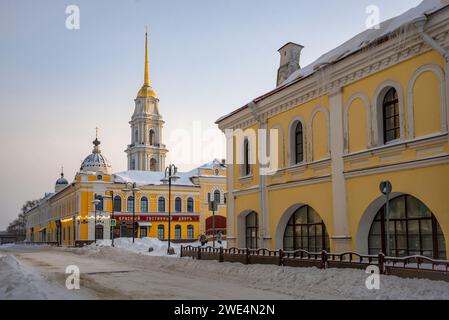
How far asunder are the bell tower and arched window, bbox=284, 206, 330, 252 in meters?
62.4

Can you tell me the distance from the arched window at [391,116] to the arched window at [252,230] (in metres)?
8.87

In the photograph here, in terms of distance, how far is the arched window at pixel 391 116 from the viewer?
49.2ft

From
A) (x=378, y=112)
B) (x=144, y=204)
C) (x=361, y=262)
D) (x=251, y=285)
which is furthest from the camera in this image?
(x=144, y=204)

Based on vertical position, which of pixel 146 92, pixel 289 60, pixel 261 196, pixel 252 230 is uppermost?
pixel 146 92

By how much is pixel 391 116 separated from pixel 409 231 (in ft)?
10.9

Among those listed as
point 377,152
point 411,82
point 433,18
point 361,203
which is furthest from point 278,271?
point 433,18

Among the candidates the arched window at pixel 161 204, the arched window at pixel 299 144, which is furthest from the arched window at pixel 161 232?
the arched window at pixel 299 144

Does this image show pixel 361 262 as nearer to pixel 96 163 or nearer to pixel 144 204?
pixel 144 204

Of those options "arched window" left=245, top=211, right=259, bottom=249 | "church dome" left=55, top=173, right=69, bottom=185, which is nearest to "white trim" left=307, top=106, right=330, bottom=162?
"arched window" left=245, top=211, right=259, bottom=249

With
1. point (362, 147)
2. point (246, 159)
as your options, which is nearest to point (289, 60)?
point (246, 159)

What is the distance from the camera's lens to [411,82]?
46.4ft

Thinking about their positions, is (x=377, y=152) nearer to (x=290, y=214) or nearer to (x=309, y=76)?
(x=309, y=76)

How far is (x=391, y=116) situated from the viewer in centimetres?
1523

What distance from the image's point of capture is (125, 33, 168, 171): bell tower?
81688 mm
